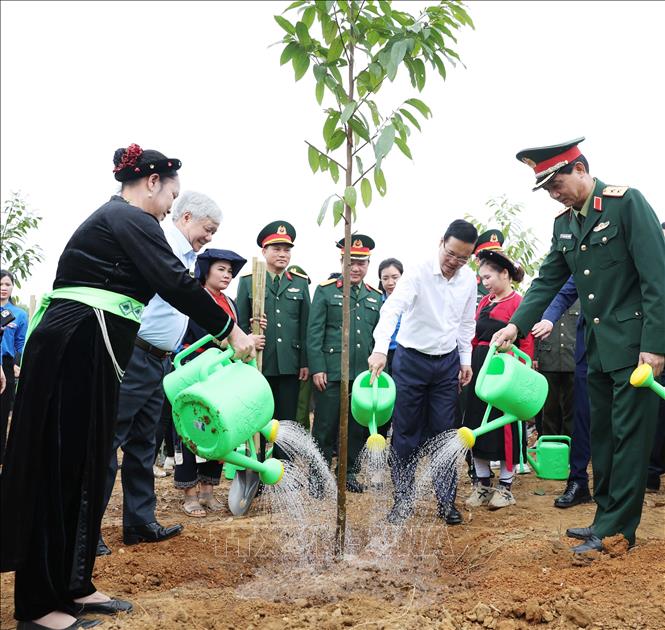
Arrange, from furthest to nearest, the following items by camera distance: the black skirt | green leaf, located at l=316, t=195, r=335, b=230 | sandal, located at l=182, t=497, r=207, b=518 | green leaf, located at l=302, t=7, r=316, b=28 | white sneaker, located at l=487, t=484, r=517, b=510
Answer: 1. white sneaker, located at l=487, t=484, r=517, b=510
2. sandal, located at l=182, t=497, r=207, b=518
3. green leaf, located at l=316, t=195, r=335, b=230
4. green leaf, located at l=302, t=7, r=316, b=28
5. the black skirt

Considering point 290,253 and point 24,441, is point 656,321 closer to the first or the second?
point 24,441

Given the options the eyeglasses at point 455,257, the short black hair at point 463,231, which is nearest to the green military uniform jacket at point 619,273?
the short black hair at point 463,231

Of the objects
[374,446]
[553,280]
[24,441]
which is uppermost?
[553,280]

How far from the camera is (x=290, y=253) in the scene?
525 cm

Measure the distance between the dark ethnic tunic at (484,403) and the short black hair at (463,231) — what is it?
42.3 inches

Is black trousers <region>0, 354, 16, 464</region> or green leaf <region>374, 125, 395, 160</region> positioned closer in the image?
green leaf <region>374, 125, 395, 160</region>

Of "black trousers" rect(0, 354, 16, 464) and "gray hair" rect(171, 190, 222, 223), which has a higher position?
"gray hair" rect(171, 190, 222, 223)

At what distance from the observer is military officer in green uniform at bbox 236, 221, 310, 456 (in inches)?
196

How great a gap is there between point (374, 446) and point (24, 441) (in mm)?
1867

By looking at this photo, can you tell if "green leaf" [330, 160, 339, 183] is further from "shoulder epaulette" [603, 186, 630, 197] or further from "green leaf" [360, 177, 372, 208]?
"shoulder epaulette" [603, 186, 630, 197]

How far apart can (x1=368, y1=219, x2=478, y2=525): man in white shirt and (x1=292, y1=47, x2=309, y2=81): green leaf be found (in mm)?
1524

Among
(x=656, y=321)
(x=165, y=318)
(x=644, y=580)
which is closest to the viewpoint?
(x=644, y=580)

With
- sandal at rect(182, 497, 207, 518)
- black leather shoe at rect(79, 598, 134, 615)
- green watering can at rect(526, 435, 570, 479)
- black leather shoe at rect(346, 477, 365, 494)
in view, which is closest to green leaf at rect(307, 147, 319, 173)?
black leather shoe at rect(79, 598, 134, 615)

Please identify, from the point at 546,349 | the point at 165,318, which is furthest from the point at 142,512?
the point at 546,349
